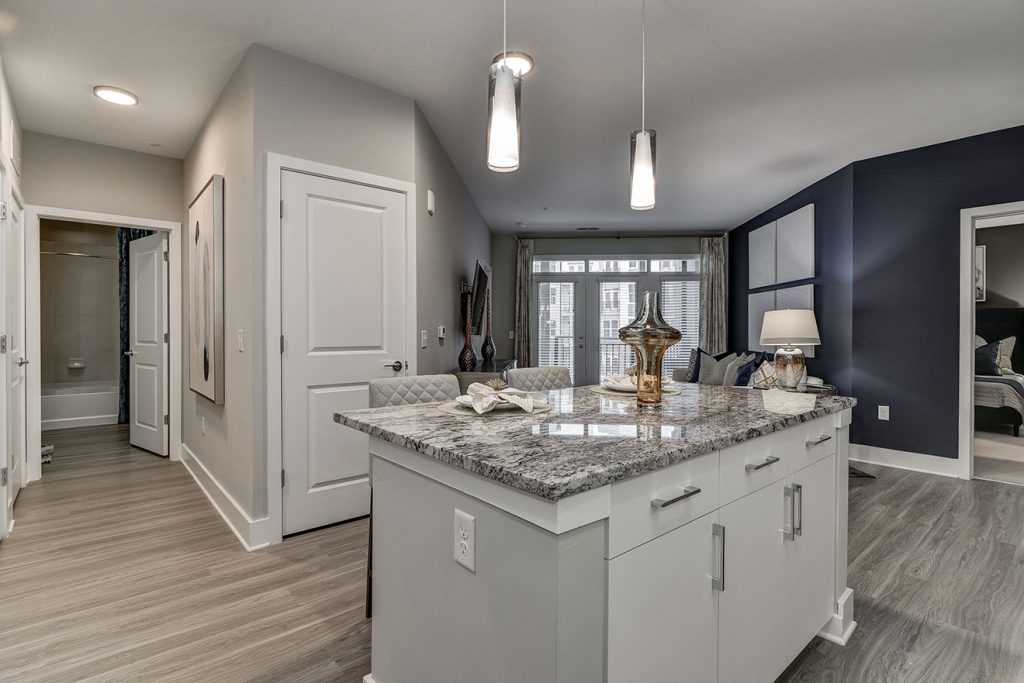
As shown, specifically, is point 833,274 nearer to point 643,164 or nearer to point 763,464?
point 643,164

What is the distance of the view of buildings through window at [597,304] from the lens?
24.3ft

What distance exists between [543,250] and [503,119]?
6.14 meters

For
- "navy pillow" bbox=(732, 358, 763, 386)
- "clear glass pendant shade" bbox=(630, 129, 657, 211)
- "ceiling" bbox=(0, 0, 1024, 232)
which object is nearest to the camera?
"clear glass pendant shade" bbox=(630, 129, 657, 211)

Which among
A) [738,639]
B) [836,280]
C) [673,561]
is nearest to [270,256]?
[673,561]

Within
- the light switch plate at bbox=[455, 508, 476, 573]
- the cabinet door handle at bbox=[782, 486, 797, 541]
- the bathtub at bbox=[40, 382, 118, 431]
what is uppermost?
the light switch plate at bbox=[455, 508, 476, 573]

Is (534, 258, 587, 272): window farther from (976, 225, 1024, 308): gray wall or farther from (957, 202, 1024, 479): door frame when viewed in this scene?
(976, 225, 1024, 308): gray wall

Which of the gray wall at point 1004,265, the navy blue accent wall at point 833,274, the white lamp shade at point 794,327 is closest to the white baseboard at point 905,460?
the navy blue accent wall at point 833,274

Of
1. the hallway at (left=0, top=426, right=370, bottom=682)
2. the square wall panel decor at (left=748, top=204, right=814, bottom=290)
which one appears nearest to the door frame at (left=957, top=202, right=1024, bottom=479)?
the square wall panel decor at (left=748, top=204, right=814, bottom=290)

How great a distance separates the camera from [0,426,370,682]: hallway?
165cm

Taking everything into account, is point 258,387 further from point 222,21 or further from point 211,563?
point 222,21

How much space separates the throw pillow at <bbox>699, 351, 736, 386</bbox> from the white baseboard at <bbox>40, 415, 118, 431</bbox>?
6726 millimetres

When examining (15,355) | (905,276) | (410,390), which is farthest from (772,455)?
(15,355)

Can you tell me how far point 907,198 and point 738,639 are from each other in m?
4.21

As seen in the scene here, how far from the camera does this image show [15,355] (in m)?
3.04
